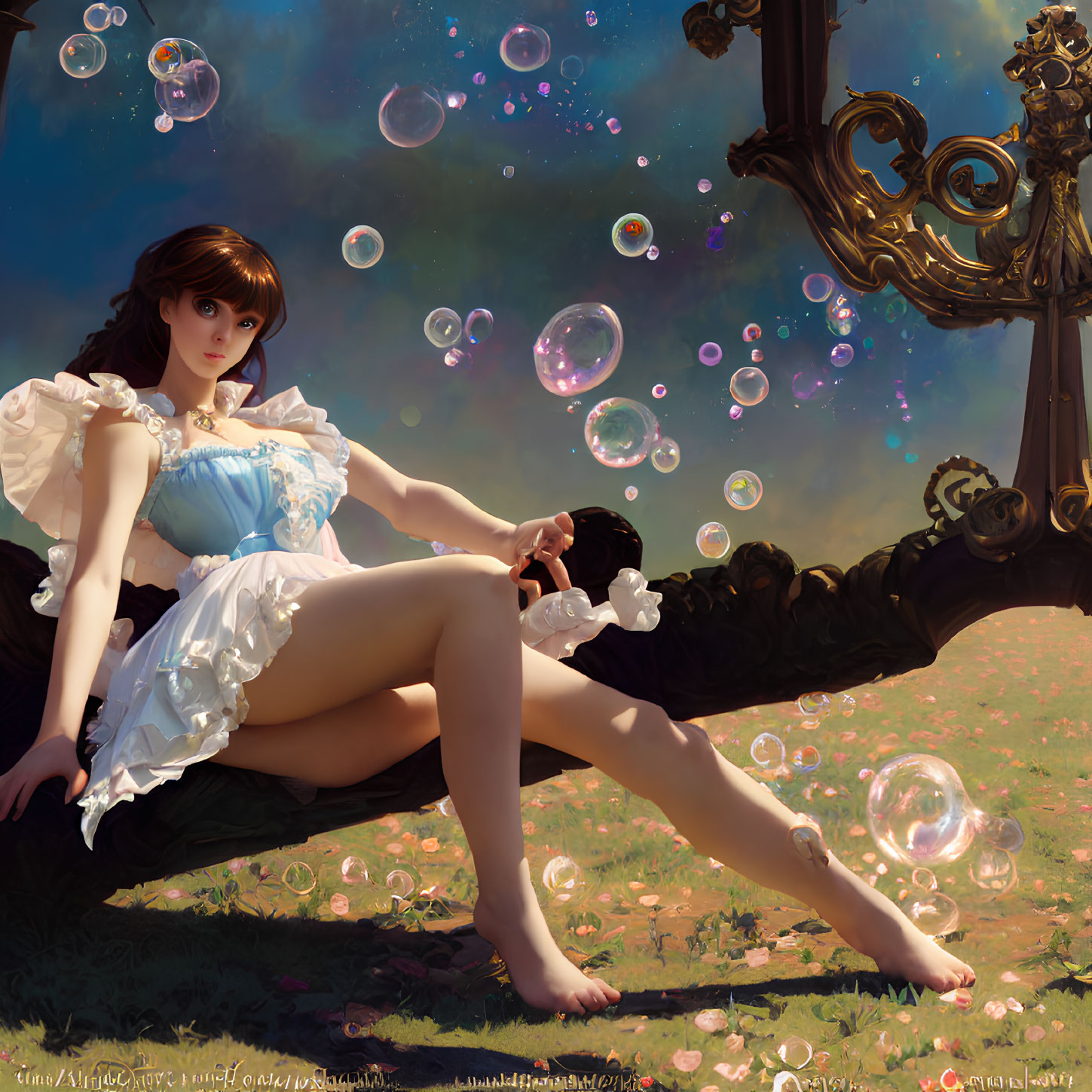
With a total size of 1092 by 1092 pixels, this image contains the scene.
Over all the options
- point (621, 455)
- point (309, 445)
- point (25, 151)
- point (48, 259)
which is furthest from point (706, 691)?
point (25, 151)

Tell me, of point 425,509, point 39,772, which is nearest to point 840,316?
point 425,509

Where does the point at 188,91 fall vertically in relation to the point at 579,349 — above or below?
above

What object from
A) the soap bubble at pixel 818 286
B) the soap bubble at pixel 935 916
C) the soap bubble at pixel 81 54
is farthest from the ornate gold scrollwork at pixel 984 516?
the soap bubble at pixel 81 54

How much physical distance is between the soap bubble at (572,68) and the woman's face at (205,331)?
1.83 metres

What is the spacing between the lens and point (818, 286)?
3582 millimetres

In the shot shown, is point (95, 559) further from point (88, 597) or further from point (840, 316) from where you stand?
point (840, 316)

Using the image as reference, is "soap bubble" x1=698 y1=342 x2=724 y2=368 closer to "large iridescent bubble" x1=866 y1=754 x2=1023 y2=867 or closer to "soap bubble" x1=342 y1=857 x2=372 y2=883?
"large iridescent bubble" x1=866 y1=754 x2=1023 y2=867

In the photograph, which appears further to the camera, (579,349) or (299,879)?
(579,349)

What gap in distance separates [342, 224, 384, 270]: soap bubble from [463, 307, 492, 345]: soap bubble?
0.39 meters

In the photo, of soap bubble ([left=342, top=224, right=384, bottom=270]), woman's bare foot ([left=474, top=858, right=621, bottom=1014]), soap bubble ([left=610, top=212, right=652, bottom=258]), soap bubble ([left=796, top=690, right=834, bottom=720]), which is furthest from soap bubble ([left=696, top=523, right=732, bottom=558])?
woman's bare foot ([left=474, top=858, right=621, bottom=1014])

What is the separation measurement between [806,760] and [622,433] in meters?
1.34

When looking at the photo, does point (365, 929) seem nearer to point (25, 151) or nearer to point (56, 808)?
point (56, 808)

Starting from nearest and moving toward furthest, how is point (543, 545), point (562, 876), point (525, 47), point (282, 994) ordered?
point (282, 994)
point (543, 545)
point (562, 876)
point (525, 47)

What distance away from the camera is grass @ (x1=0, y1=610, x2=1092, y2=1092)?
6.44ft
